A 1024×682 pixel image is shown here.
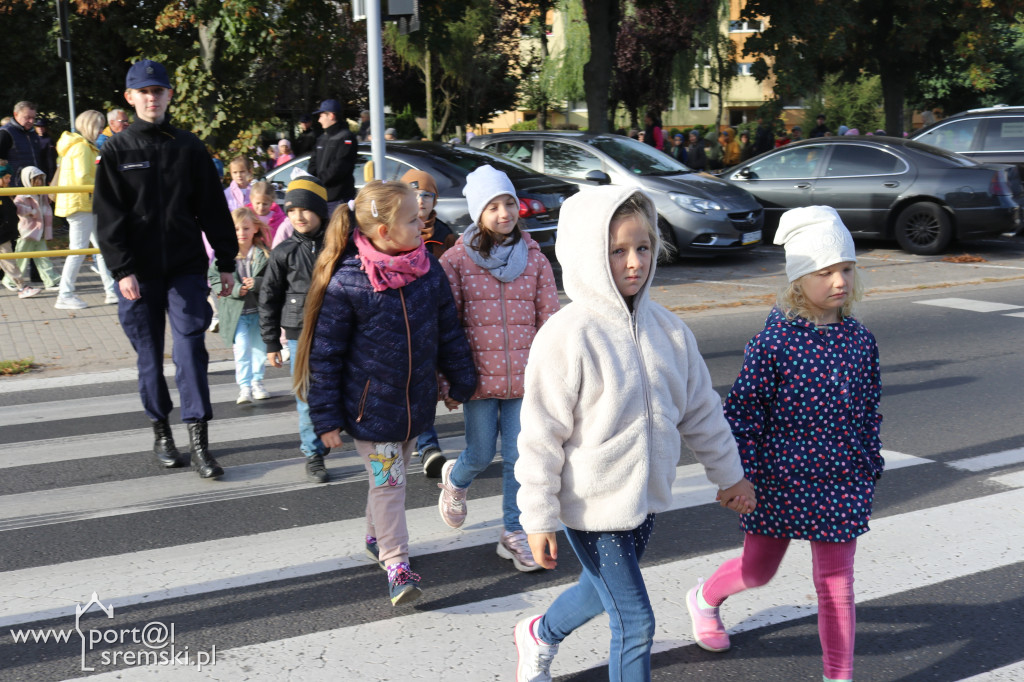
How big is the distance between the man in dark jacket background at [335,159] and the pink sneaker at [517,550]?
5.89m

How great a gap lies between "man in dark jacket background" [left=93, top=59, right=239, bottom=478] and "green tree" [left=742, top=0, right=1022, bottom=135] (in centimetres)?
1739

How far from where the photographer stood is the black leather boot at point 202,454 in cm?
555

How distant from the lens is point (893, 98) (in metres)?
26.3

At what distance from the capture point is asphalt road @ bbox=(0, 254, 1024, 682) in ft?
11.6

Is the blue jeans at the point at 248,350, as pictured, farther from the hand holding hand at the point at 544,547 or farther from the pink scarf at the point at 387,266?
the hand holding hand at the point at 544,547

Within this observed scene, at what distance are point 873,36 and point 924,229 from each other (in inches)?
452

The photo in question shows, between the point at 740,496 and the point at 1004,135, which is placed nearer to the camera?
the point at 740,496

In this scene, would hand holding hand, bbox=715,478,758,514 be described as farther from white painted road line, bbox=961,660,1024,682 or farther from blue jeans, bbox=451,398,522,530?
blue jeans, bbox=451,398,522,530

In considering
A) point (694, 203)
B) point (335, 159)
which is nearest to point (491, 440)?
point (335, 159)

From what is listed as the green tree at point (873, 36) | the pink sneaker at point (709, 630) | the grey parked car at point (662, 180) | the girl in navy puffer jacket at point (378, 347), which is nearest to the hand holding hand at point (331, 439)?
the girl in navy puffer jacket at point (378, 347)

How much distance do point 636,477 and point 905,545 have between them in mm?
2298

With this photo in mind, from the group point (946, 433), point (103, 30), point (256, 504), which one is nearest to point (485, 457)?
point (256, 504)

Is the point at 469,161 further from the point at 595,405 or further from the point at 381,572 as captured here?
the point at 595,405

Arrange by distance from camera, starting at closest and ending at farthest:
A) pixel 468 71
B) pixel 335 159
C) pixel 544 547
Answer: pixel 544 547, pixel 335 159, pixel 468 71
